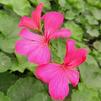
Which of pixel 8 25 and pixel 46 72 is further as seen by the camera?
pixel 8 25

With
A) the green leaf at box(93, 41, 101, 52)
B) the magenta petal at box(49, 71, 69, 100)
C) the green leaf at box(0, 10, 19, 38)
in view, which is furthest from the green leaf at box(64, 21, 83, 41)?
the magenta petal at box(49, 71, 69, 100)

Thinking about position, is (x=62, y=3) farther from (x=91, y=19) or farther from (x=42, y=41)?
(x=42, y=41)

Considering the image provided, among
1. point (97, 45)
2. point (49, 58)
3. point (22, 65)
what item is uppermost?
point (49, 58)

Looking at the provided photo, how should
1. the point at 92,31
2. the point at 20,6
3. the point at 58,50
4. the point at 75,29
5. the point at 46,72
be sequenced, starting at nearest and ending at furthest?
the point at 46,72, the point at 58,50, the point at 20,6, the point at 75,29, the point at 92,31

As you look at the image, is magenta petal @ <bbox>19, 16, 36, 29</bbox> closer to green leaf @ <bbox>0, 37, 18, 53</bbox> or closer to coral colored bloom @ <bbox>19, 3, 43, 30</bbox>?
coral colored bloom @ <bbox>19, 3, 43, 30</bbox>

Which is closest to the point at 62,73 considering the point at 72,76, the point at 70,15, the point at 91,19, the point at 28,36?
the point at 72,76

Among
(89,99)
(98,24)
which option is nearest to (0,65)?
(89,99)

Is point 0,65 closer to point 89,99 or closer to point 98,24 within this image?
point 89,99
